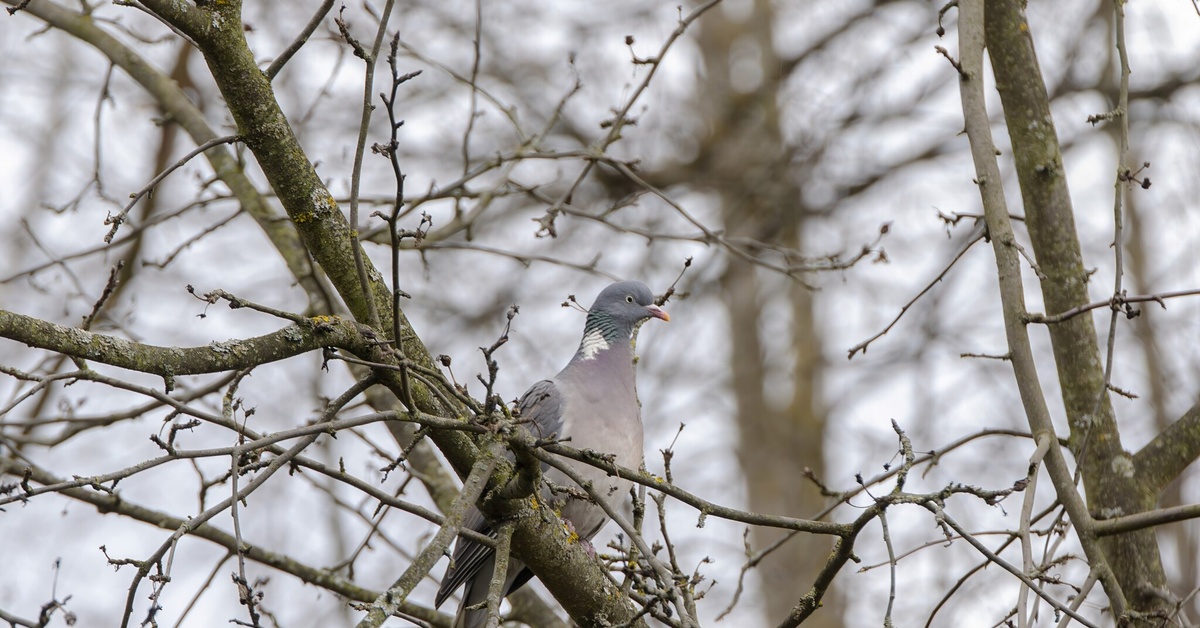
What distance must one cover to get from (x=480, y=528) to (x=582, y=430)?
52cm

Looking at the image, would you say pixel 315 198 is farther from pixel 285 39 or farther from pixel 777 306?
pixel 777 306

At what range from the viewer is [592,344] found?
477cm

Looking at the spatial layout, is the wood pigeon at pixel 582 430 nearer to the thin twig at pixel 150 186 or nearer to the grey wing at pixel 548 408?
the grey wing at pixel 548 408

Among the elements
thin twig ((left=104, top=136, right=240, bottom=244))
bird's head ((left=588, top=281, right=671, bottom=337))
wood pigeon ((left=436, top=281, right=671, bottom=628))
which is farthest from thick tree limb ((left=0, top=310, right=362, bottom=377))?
bird's head ((left=588, top=281, right=671, bottom=337))

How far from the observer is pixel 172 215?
473cm

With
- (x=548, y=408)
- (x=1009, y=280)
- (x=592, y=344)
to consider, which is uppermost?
(x=592, y=344)

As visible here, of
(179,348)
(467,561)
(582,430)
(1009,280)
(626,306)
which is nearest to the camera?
(179,348)

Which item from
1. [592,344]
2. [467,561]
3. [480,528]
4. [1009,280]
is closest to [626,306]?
[592,344]

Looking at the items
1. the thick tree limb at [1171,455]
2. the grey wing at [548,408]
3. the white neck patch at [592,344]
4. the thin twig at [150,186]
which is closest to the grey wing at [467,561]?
the grey wing at [548,408]

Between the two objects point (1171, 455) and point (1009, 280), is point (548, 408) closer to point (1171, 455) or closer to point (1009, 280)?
point (1009, 280)

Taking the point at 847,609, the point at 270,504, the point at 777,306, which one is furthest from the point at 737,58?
the point at 270,504

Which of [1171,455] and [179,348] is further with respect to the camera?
[1171,455]

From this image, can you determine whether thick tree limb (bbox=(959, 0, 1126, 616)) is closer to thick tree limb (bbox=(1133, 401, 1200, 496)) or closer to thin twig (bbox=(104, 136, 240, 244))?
thick tree limb (bbox=(1133, 401, 1200, 496))

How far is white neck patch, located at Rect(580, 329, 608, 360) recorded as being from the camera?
185 inches
